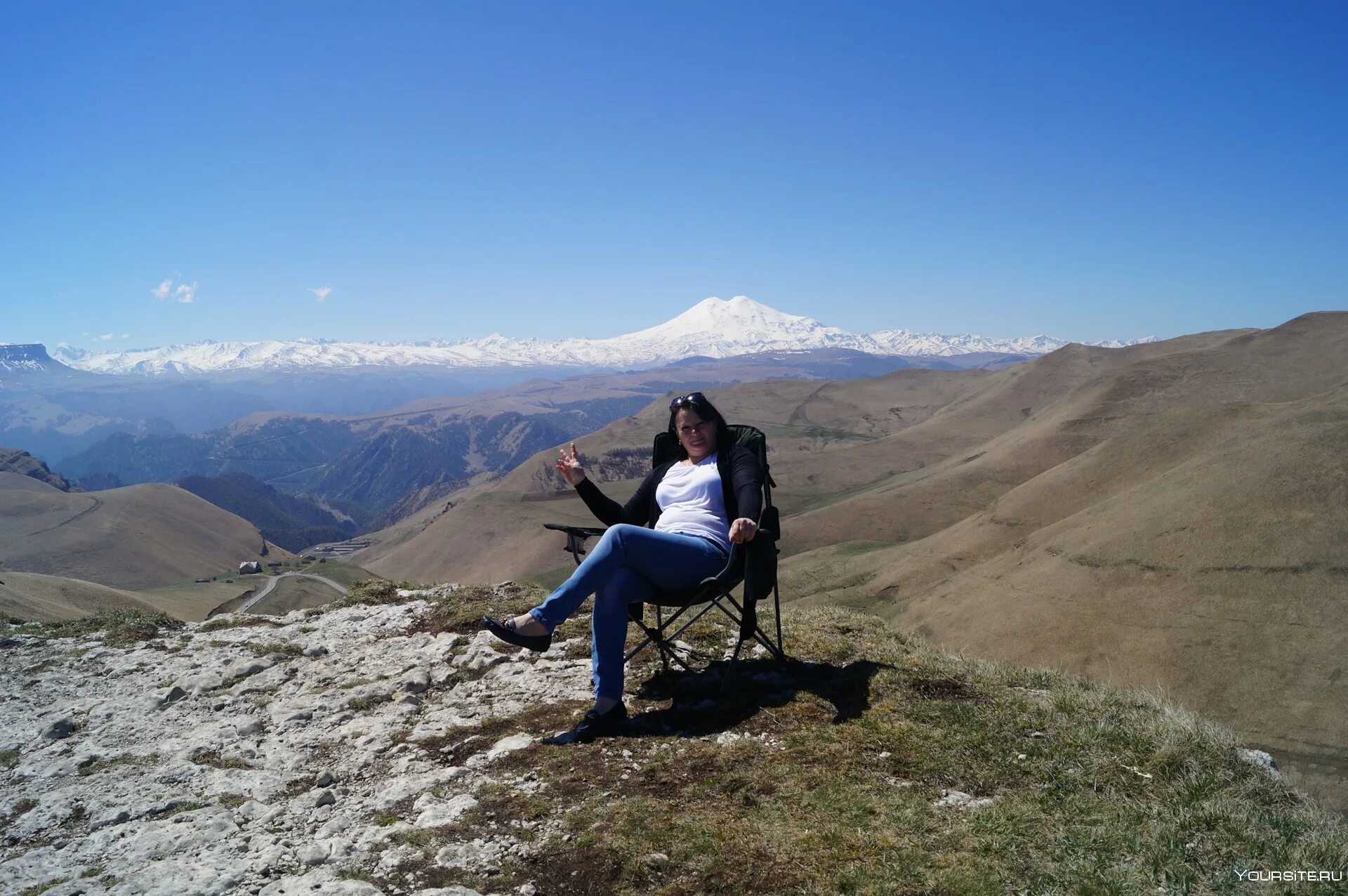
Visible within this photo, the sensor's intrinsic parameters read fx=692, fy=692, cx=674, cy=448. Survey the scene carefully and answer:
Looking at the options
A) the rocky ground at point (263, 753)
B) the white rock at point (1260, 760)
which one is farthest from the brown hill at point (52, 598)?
the white rock at point (1260, 760)

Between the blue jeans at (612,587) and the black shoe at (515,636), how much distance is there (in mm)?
155

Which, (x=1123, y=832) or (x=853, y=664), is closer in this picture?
(x=1123, y=832)

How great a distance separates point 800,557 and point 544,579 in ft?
175

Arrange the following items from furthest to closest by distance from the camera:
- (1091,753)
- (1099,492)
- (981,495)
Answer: (981,495) → (1099,492) → (1091,753)

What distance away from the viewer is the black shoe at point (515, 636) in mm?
5789

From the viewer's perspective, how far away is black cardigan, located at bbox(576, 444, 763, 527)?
6.38 meters

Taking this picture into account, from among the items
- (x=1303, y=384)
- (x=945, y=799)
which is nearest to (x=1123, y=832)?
(x=945, y=799)

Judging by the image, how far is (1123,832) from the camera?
3.66m

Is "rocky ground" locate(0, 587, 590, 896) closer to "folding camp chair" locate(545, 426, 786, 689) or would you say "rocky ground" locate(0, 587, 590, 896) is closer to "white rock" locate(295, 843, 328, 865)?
"white rock" locate(295, 843, 328, 865)

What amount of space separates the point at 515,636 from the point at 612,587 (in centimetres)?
93

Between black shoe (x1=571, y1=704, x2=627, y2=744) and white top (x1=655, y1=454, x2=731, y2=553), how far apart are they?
1.60 meters

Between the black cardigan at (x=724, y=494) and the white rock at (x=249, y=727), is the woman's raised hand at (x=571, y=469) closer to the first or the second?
the black cardigan at (x=724, y=494)

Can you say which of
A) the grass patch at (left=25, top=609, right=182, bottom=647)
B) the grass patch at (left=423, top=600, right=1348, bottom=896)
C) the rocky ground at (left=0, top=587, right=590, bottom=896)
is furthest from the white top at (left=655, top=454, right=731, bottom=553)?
the grass patch at (left=25, top=609, right=182, bottom=647)

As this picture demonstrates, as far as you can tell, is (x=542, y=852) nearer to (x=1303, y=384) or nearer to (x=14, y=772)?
(x=14, y=772)
